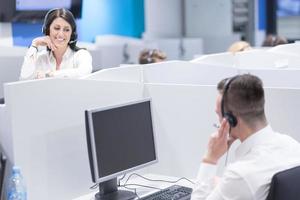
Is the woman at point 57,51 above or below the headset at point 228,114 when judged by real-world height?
above

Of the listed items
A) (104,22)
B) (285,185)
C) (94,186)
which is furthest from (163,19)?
(285,185)

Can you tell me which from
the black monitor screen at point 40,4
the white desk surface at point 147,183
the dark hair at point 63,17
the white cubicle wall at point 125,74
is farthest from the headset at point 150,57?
the white desk surface at point 147,183

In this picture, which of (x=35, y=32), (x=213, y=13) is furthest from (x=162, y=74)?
(x=213, y=13)

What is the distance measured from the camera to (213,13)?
7758 millimetres

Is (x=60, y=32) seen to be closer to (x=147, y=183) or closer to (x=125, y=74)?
(x=125, y=74)

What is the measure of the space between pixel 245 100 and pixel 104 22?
4839mm

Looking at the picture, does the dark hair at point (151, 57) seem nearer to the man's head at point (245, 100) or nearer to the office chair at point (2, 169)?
the office chair at point (2, 169)

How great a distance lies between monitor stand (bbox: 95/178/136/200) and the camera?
7.23ft

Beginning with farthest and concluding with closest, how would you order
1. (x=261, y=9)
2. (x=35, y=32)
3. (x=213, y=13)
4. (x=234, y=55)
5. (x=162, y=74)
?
(x=261, y=9) < (x=213, y=13) < (x=35, y=32) < (x=234, y=55) < (x=162, y=74)

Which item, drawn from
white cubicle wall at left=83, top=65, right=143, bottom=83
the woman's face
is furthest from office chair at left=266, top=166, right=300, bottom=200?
the woman's face

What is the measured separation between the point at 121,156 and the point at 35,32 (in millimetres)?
3518

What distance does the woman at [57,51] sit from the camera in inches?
117

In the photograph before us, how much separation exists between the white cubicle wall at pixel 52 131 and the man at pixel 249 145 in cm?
73

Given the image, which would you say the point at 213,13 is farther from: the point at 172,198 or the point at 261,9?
the point at 172,198
